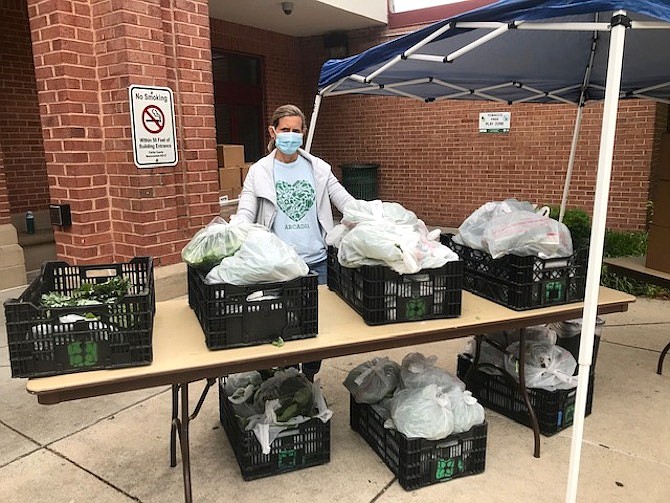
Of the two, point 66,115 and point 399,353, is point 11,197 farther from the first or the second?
point 399,353

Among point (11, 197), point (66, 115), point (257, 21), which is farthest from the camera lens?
point (257, 21)

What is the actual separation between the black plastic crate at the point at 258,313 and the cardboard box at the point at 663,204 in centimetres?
309

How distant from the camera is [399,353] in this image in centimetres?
439

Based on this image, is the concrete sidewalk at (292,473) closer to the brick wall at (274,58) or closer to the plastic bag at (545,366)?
the plastic bag at (545,366)

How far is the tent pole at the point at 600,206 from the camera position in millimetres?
1975

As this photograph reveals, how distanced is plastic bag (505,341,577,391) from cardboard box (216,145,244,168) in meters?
4.33

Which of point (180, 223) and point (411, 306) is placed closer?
point (411, 306)

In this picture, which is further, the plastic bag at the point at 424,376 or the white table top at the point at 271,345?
the plastic bag at the point at 424,376

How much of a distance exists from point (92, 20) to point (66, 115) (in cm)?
81

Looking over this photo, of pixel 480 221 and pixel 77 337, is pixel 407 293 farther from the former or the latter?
pixel 77 337

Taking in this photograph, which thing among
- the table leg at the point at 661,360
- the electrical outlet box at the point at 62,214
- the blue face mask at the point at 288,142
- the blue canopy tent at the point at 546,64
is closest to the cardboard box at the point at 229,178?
the electrical outlet box at the point at 62,214

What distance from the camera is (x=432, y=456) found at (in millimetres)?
2592

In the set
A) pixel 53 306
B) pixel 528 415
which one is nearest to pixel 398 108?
pixel 528 415

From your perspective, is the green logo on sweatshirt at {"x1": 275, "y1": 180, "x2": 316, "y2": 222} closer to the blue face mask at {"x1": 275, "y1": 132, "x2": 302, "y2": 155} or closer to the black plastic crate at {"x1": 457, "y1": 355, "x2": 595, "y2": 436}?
the blue face mask at {"x1": 275, "y1": 132, "x2": 302, "y2": 155}
